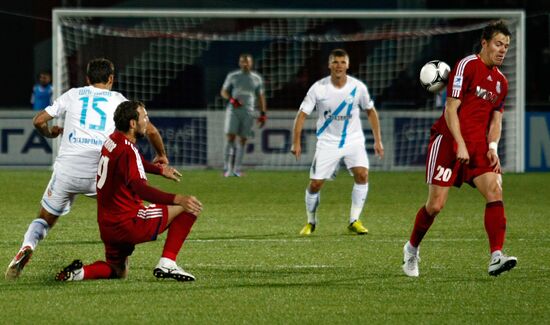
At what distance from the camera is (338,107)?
40.8 ft

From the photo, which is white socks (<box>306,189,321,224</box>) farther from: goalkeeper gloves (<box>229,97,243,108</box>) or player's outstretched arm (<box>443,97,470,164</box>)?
goalkeeper gloves (<box>229,97,243,108</box>)

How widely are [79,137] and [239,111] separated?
11737 millimetres

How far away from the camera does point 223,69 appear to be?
2572cm

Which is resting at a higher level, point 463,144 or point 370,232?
point 463,144

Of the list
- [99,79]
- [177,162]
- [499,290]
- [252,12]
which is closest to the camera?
[499,290]

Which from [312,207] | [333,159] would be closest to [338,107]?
[333,159]

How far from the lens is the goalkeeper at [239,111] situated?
20469mm

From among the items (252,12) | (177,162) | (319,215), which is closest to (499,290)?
(319,215)

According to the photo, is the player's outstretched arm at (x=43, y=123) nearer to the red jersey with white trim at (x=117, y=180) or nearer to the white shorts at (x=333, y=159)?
the red jersey with white trim at (x=117, y=180)

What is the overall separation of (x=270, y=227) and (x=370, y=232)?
1087 mm

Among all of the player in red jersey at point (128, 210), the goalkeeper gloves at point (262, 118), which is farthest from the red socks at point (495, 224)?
the goalkeeper gloves at point (262, 118)

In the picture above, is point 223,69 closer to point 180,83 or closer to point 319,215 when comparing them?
point 180,83

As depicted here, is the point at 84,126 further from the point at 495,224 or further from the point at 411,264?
the point at 495,224

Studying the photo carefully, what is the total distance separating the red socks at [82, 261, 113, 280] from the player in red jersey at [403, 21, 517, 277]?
6.84 ft
